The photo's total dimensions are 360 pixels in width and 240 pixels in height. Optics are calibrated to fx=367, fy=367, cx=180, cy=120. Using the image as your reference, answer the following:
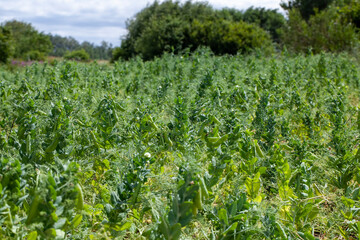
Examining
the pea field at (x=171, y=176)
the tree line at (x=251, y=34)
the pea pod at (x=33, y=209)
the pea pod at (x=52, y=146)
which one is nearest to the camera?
the pea pod at (x=33, y=209)

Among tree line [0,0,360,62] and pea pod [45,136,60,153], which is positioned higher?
tree line [0,0,360,62]

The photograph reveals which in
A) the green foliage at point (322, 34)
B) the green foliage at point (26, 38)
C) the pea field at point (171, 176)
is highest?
the green foliage at point (26, 38)

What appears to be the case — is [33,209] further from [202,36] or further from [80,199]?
[202,36]

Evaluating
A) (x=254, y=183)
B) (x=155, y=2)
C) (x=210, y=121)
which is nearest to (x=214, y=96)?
(x=210, y=121)

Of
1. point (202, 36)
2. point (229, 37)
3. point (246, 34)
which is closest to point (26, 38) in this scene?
point (202, 36)

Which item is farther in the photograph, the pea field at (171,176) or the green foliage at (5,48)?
the green foliage at (5,48)

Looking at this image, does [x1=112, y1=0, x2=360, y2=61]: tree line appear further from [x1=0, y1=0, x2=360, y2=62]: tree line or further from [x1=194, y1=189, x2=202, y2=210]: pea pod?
[x1=194, y1=189, x2=202, y2=210]: pea pod

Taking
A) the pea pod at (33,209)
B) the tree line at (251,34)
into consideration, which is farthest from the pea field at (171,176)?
the tree line at (251,34)

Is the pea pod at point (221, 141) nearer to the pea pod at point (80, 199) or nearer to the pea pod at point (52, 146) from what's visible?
the pea pod at point (52, 146)

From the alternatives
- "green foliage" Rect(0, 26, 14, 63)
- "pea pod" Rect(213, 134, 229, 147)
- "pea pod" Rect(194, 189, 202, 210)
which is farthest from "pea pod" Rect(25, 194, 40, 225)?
"green foliage" Rect(0, 26, 14, 63)

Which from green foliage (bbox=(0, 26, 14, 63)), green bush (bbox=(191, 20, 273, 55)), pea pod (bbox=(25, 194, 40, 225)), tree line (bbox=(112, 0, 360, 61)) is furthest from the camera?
green foliage (bbox=(0, 26, 14, 63))

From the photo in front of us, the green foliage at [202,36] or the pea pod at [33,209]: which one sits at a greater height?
the green foliage at [202,36]

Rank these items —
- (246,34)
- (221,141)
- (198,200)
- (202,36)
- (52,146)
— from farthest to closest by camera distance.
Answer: (202,36), (246,34), (221,141), (52,146), (198,200)

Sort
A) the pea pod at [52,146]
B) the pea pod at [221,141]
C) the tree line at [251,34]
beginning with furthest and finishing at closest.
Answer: the tree line at [251,34]
the pea pod at [221,141]
the pea pod at [52,146]
